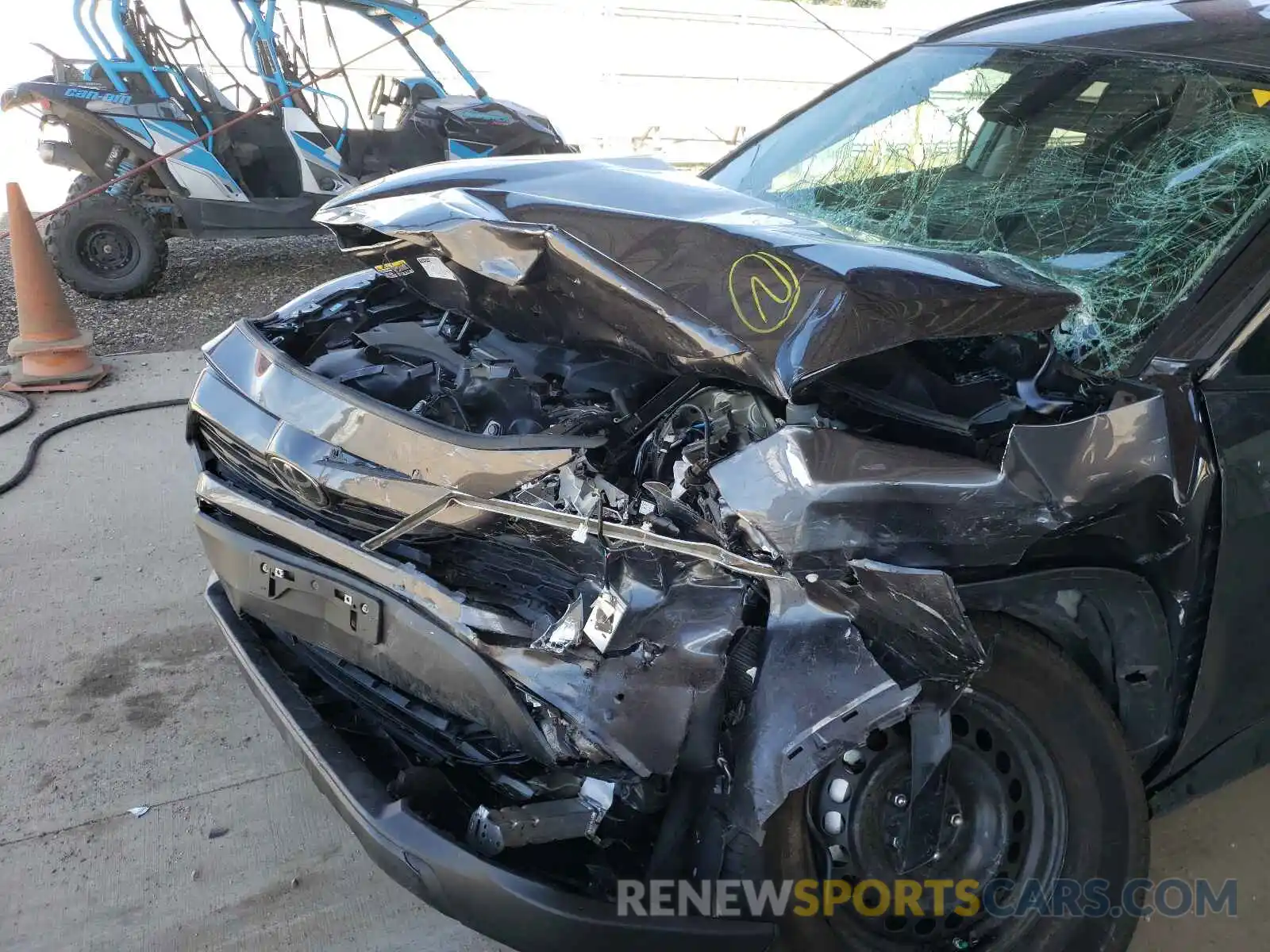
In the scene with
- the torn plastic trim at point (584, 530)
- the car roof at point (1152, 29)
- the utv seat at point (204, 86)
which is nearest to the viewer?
the torn plastic trim at point (584, 530)

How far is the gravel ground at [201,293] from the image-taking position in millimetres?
6633

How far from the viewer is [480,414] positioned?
231 centimetres

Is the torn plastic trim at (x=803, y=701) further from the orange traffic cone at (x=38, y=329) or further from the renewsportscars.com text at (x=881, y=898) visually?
the orange traffic cone at (x=38, y=329)

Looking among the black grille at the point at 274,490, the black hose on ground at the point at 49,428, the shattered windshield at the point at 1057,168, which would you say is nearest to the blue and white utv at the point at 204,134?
the black hose on ground at the point at 49,428

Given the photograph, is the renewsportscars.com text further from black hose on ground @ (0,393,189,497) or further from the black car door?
black hose on ground @ (0,393,189,497)

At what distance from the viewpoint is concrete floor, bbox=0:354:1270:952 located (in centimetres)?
235

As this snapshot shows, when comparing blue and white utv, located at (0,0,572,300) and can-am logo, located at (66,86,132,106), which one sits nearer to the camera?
can-am logo, located at (66,86,132,106)

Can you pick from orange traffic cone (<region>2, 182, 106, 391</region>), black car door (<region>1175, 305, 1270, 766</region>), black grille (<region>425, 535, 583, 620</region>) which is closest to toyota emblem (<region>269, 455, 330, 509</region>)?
black grille (<region>425, 535, 583, 620</region>)

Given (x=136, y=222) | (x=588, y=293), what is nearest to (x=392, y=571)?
(x=588, y=293)

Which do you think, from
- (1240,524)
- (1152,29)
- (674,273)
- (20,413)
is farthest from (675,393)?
(20,413)

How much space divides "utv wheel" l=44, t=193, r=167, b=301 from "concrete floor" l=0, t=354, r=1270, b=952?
12.8ft

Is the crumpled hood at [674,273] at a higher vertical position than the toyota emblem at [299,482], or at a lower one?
higher

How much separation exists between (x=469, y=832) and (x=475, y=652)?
1.11 feet

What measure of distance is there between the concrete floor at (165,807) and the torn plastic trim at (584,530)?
102 cm
